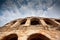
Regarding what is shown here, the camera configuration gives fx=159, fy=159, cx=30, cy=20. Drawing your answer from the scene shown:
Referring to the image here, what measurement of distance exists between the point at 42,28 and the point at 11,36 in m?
3.95

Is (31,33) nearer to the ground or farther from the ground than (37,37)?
farther from the ground

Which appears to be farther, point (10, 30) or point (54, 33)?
point (10, 30)

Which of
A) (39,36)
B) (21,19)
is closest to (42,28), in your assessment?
(39,36)

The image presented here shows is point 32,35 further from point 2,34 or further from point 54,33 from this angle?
point 2,34

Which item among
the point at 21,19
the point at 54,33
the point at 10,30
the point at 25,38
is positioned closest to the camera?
the point at 25,38

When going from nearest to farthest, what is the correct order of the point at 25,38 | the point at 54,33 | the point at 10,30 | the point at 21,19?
the point at 25,38, the point at 54,33, the point at 10,30, the point at 21,19

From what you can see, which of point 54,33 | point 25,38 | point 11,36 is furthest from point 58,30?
point 11,36

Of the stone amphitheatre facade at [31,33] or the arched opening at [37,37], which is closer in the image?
the stone amphitheatre facade at [31,33]

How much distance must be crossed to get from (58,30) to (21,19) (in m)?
9.54

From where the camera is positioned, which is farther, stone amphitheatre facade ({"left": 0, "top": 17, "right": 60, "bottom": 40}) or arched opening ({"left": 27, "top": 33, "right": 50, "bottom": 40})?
arched opening ({"left": 27, "top": 33, "right": 50, "bottom": 40})

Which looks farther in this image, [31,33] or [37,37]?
[37,37]

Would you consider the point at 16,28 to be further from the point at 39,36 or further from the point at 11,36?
the point at 39,36

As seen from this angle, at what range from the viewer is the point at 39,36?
742 inches

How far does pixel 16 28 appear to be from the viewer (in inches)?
790
